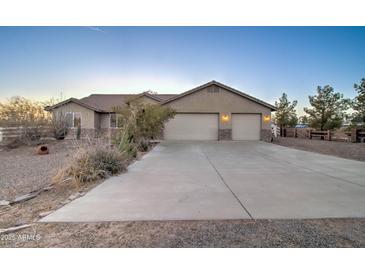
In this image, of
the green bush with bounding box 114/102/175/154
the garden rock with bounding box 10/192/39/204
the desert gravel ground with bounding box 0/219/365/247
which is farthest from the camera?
the green bush with bounding box 114/102/175/154

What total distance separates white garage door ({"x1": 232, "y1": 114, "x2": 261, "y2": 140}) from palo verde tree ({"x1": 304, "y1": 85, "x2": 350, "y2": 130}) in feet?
28.7

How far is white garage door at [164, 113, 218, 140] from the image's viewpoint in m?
17.8

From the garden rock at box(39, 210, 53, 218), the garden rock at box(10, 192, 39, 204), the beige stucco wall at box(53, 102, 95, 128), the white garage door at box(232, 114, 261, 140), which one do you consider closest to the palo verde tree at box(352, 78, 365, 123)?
the white garage door at box(232, 114, 261, 140)

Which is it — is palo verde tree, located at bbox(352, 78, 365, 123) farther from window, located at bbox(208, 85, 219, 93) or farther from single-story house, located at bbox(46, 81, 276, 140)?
window, located at bbox(208, 85, 219, 93)

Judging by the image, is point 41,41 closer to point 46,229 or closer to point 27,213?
point 27,213

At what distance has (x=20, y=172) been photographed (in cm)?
660

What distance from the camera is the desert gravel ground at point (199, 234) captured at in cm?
239

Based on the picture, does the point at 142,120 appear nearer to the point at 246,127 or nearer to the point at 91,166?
the point at 91,166

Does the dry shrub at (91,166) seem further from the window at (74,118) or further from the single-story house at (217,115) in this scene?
the window at (74,118)

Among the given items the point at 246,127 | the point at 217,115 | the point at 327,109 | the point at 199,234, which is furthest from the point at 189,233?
the point at 327,109

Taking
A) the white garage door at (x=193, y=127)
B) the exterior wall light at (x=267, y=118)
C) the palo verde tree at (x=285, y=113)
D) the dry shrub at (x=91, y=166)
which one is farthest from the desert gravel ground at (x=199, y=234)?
the palo verde tree at (x=285, y=113)

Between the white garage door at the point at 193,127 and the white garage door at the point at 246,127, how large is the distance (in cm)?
198

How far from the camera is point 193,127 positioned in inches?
701

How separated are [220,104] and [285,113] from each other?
14409 millimetres
